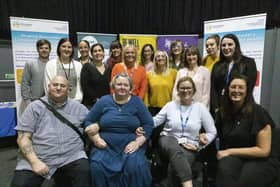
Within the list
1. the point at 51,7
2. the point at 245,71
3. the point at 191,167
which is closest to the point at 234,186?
the point at 191,167

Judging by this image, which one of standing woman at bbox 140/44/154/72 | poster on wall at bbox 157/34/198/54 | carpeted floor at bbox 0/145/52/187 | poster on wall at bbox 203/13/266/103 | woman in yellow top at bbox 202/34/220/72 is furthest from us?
poster on wall at bbox 157/34/198/54

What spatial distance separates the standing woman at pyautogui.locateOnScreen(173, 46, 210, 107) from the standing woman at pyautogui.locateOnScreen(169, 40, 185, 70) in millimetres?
306

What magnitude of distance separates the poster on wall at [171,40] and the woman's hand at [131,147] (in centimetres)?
285

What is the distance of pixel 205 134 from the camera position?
7.02 ft

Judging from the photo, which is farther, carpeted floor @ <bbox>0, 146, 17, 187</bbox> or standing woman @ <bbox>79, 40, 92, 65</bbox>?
standing woman @ <bbox>79, 40, 92, 65</bbox>

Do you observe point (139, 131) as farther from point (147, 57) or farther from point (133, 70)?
point (147, 57)

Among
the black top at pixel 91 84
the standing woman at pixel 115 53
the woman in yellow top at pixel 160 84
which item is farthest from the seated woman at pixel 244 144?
the standing woman at pixel 115 53

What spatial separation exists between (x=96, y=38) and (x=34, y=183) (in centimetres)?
336

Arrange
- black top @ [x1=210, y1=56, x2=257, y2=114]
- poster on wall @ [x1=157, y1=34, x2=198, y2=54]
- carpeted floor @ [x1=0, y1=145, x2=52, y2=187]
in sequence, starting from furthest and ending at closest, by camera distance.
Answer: poster on wall @ [x1=157, y1=34, x2=198, y2=54] < carpeted floor @ [x1=0, y1=145, x2=52, y2=187] < black top @ [x1=210, y1=56, x2=257, y2=114]

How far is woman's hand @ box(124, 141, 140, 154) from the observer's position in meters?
2.07

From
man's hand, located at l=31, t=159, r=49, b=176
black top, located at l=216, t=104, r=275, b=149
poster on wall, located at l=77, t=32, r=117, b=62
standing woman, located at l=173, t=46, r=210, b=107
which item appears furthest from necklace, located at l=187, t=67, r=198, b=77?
poster on wall, located at l=77, t=32, r=117, b=62

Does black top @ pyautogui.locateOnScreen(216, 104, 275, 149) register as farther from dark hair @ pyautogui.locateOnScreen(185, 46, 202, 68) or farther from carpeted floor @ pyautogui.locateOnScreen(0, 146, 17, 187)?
carpeted floor @ pyautogui.locateOnScreen(0, 146, 17, 187)

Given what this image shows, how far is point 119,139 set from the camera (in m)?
2.12

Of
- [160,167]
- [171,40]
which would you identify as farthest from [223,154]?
[171,40]
